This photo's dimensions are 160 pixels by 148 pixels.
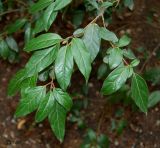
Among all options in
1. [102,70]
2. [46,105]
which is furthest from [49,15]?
[102,70]

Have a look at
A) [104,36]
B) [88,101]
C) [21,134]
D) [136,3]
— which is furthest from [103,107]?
[104,36]

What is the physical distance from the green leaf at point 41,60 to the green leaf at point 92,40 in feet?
0.31

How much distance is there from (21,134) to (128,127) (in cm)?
63

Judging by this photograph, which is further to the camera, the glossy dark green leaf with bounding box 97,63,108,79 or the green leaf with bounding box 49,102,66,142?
the glossy dark green leaf with bounding box 97,63,108,79

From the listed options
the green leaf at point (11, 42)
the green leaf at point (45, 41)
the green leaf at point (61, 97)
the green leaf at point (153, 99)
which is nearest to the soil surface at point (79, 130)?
the green leaf at point (153, 99)

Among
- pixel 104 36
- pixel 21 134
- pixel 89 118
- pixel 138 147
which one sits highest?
pixel 104 36

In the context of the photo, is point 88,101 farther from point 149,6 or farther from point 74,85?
point 149,6

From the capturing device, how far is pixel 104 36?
1198 millimetres

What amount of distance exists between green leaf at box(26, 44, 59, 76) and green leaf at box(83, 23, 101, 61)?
9cm

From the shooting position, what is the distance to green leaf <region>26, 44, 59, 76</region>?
44.3 inches

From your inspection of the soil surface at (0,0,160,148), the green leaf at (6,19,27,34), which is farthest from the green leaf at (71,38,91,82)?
the soil surface at (0,0,160,148)

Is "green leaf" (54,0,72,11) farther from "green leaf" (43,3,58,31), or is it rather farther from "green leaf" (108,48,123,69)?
"green leaf" (108,48,123,69)

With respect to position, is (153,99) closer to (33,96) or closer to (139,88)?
(139,88)

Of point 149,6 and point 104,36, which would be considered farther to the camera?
point 149,6
